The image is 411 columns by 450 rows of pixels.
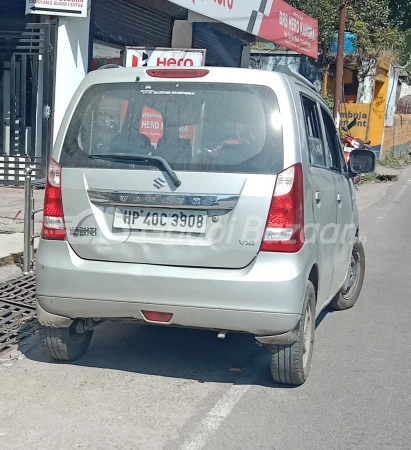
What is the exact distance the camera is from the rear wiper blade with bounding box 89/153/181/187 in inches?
166

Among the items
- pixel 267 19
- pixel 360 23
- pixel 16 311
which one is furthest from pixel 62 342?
pixel 360 23

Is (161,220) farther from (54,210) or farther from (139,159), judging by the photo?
(54,210)

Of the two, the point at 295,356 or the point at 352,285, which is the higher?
the point at 295,356

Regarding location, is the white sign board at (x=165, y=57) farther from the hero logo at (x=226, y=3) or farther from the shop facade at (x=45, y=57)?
the hero logo at (x=226, y=3)

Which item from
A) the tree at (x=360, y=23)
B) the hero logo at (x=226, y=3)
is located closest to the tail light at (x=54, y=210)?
the hero logo at (x=226, y=3)

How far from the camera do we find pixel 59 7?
40.3ft

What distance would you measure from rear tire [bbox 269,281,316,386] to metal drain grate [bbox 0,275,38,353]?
206 cm

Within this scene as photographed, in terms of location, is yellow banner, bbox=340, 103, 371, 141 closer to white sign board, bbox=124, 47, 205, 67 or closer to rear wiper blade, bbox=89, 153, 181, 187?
white sign board, bbox=124, 47, 205, 67

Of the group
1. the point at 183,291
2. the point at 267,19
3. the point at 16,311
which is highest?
the point at 267,19

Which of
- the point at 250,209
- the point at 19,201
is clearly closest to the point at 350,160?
the point at 250,209

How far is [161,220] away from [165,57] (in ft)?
18.5

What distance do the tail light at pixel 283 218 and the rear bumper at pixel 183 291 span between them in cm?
7

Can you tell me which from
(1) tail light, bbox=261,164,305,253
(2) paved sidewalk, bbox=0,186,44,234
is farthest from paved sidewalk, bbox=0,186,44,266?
(1) tail light, bbox=261,164,305,253

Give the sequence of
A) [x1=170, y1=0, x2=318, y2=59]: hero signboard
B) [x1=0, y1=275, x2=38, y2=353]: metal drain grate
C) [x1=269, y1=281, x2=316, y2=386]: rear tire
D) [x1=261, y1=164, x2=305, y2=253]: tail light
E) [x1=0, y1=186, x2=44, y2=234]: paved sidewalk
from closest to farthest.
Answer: [x1=261, y1=164, x2=305, y2=253]: tail light < [x1=269, y1=281, x2=316, y2=386]: rear tire < [x1=0, y1=275, x2=38, y2=353]: metal drain grate < [x1=0, y1=186, x2=44, y2=234]: paved sidewalk < [x1=170, y1=0, x2=318, y2=59]: hero signboard
